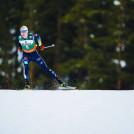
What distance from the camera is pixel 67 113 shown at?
559cm

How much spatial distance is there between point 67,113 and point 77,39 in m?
17.7

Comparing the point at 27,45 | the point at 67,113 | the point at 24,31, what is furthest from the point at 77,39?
the point at 67,113

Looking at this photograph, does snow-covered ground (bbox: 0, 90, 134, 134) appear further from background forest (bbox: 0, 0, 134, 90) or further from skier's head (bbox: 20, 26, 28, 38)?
background forest (bbox: 0, 0, 134, 90)

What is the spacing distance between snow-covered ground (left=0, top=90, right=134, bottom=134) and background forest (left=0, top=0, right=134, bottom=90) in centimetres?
1183

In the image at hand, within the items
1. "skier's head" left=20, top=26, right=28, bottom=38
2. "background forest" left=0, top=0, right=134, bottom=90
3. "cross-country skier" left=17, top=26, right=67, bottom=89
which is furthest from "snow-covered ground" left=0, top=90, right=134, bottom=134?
"background forest" left=0, top=0, right=134, bottom=90

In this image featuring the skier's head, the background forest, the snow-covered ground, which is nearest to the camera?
the snow-covered ground

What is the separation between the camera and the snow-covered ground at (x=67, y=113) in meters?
4.96

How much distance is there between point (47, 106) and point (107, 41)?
49.3ft

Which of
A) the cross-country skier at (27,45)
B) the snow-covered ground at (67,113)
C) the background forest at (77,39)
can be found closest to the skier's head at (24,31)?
the cross-country skier at (27,45)

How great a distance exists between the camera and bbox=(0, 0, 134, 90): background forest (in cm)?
2016

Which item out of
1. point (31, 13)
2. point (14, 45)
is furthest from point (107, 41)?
point (14, 45)

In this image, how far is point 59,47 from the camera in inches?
906

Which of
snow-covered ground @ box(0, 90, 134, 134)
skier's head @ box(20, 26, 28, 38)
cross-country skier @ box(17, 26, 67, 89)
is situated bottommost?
snow-covered ground @ box(0, 90, 134, 134)

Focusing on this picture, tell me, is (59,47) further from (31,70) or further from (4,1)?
(4,1)
